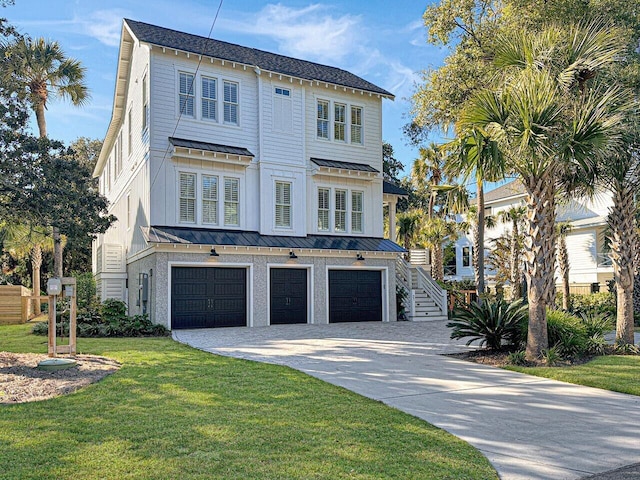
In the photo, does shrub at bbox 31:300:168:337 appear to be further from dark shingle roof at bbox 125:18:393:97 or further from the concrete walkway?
dark shingle roof at bbox 125:18:393:97

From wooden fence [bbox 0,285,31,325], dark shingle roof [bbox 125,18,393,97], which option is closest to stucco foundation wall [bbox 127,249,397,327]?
wooden fence [bbox 0,285,31,325]

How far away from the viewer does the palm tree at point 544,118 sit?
33.1 feet

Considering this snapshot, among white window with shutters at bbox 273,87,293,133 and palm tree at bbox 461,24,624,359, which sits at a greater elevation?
white window with shutters at bbox 273,87,293,133

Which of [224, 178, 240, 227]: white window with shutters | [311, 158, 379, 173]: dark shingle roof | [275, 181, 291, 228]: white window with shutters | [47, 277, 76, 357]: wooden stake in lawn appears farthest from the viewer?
[311, 158, 379, 173]: dark shingle roof

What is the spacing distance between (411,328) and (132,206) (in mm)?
11534

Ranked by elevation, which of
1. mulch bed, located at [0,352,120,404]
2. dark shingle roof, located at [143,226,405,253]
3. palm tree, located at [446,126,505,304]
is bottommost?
mulch bed, located at [0,352,120,404]

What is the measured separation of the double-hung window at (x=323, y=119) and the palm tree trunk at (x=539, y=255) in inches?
432

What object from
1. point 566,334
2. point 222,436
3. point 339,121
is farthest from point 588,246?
point 222,436

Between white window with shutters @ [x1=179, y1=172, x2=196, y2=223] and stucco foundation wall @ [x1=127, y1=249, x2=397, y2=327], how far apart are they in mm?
1469

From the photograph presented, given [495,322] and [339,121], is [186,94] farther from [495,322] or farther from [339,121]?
[495,322]

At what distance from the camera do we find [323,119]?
68.5 feet

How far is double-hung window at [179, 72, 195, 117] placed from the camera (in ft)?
59.2

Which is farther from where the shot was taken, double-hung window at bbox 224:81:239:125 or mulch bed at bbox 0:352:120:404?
double-hung window at bbox 224:81:239:125

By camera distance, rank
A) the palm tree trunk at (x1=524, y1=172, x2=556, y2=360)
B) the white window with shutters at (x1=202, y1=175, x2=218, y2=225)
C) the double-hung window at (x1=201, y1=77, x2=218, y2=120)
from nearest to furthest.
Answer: the palm tree trunk at (x1=524, y1=172, x2=556, y2=360) < the white window with shutters at (x1=202, y1=175, x2=218, y2=225) < the double-hung window at (x1=201, y1=77, x2=218, y2=120)
